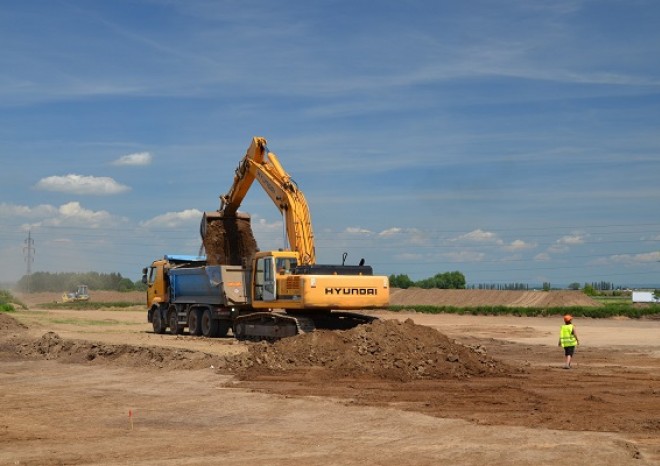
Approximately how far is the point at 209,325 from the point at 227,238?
3110 mm

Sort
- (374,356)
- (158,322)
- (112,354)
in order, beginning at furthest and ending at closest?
1. (158,322)
2. (112,354)
3. (374,356)

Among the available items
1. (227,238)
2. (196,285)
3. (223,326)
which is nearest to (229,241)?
(227,238)

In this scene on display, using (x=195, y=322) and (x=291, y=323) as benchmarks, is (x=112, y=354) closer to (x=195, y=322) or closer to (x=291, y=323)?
(x=291, y=323)

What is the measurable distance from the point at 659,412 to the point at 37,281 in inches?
4303

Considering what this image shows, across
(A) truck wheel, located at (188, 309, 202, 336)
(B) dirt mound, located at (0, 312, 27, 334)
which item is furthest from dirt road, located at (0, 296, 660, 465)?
(B) dirt mound, located at (0, 312, 27, 334)

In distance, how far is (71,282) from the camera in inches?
4579

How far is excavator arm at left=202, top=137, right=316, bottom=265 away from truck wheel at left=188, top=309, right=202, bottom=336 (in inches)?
126

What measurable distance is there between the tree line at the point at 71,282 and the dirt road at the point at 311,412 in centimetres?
9247

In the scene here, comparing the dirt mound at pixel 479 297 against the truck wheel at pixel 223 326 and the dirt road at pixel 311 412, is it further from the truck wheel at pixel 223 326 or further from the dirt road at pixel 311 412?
the dirt road at pixel 311 412

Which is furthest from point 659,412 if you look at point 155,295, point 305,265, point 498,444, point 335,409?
point 155,295

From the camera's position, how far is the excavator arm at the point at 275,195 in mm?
27344

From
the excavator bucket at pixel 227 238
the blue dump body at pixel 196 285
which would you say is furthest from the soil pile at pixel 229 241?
the blue dump body at pixel 196 285

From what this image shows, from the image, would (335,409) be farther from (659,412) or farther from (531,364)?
(531,364)

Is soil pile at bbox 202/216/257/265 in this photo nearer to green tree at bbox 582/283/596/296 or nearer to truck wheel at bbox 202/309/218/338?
truck wheel at bbox 202/309/218/338
